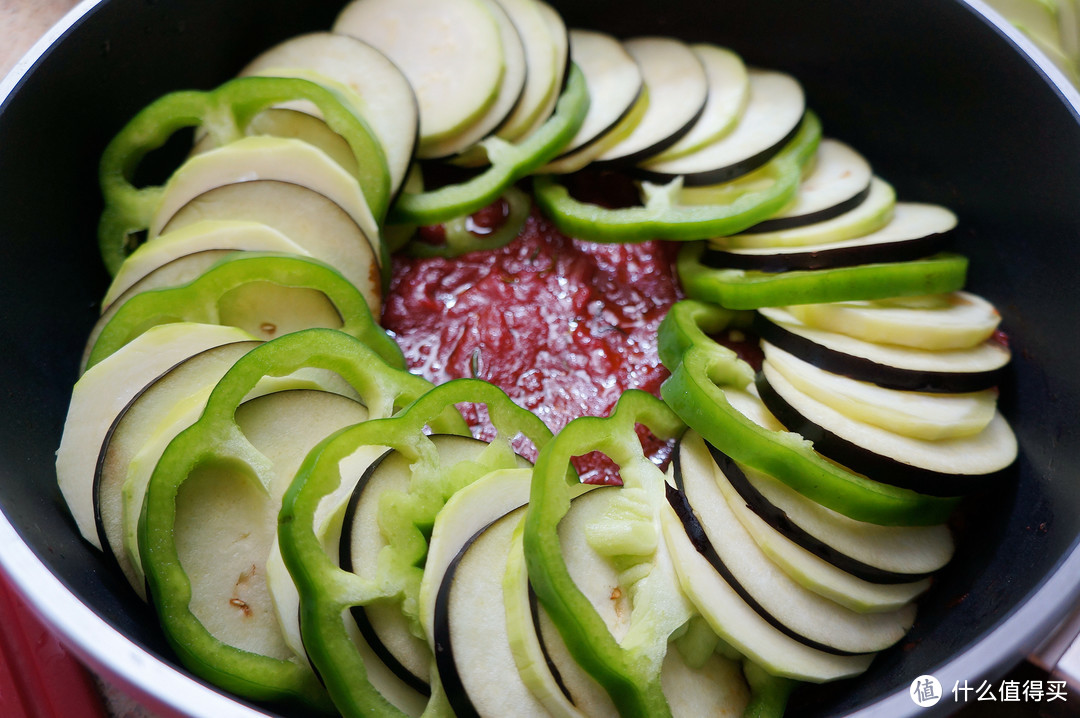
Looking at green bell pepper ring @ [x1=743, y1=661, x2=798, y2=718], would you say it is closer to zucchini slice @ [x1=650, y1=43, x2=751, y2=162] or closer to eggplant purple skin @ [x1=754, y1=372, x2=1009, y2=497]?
eggplant purple skin @ [x1=754, y1=372, x2=1009, y2=497]

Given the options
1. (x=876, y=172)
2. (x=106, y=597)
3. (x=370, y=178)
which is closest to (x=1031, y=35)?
(x=876, y=172)

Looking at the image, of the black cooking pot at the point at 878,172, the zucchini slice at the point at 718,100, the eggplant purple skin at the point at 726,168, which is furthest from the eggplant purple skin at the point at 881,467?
the zucchini slice at the point at 718,100

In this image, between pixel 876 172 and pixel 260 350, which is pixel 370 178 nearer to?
pixel 260 350

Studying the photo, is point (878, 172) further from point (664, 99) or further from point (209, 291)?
point (209, 291)

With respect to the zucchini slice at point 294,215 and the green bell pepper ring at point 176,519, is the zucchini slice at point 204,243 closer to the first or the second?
the zucchini slice at point 294,215

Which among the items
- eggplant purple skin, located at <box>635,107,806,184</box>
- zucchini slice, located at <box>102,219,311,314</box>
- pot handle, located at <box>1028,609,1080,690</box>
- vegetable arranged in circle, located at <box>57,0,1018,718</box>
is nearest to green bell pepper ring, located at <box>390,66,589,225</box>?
vegetable arranged in circle, located at <box>57,0,1018,718</box>

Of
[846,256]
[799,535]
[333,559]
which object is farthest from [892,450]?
[333,559]
